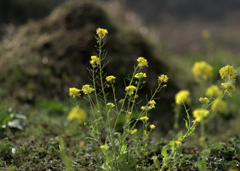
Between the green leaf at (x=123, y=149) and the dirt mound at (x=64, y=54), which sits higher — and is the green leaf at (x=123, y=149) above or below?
below

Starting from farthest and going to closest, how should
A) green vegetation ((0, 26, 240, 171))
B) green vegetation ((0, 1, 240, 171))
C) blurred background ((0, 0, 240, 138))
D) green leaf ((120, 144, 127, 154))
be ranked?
1. blurred background ((0, 0, 240, 138))
2. green vegetation ((0, 1, 240, 171))
3. green leaf ((120, 144, 127, 154))
4. green vegetation ((0, 26, 240, 171))


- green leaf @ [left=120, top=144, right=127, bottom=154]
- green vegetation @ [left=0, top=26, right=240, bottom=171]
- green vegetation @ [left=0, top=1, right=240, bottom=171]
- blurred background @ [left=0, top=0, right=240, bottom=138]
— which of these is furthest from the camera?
blurred background @ [left=0, top=0, right=240, bottom=138]

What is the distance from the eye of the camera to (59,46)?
469cm

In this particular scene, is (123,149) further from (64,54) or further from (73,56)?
(64,54)

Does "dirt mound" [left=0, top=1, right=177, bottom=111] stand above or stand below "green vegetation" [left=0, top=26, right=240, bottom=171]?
above

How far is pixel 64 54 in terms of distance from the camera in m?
4.57

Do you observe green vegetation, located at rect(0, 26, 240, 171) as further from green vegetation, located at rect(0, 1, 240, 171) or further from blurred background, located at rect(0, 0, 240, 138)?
blurred background, located at rect(0, 0, 240, 138)

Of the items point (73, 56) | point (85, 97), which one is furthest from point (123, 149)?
point (73, 56)

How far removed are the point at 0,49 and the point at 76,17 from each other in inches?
75.4

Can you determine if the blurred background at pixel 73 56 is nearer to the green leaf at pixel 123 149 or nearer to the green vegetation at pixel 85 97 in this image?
the green vegetation at pixel 85 97

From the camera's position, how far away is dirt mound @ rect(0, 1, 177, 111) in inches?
→ 171

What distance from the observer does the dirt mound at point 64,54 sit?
435 centimetres

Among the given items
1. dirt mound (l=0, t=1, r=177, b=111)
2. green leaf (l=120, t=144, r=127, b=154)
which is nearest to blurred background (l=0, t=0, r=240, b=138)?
dirt mound (l=0, t=1, r=177, b=111)

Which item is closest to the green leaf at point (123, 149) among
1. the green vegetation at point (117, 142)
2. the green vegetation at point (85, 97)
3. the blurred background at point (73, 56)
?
the green vegetation at point (117, 142)
